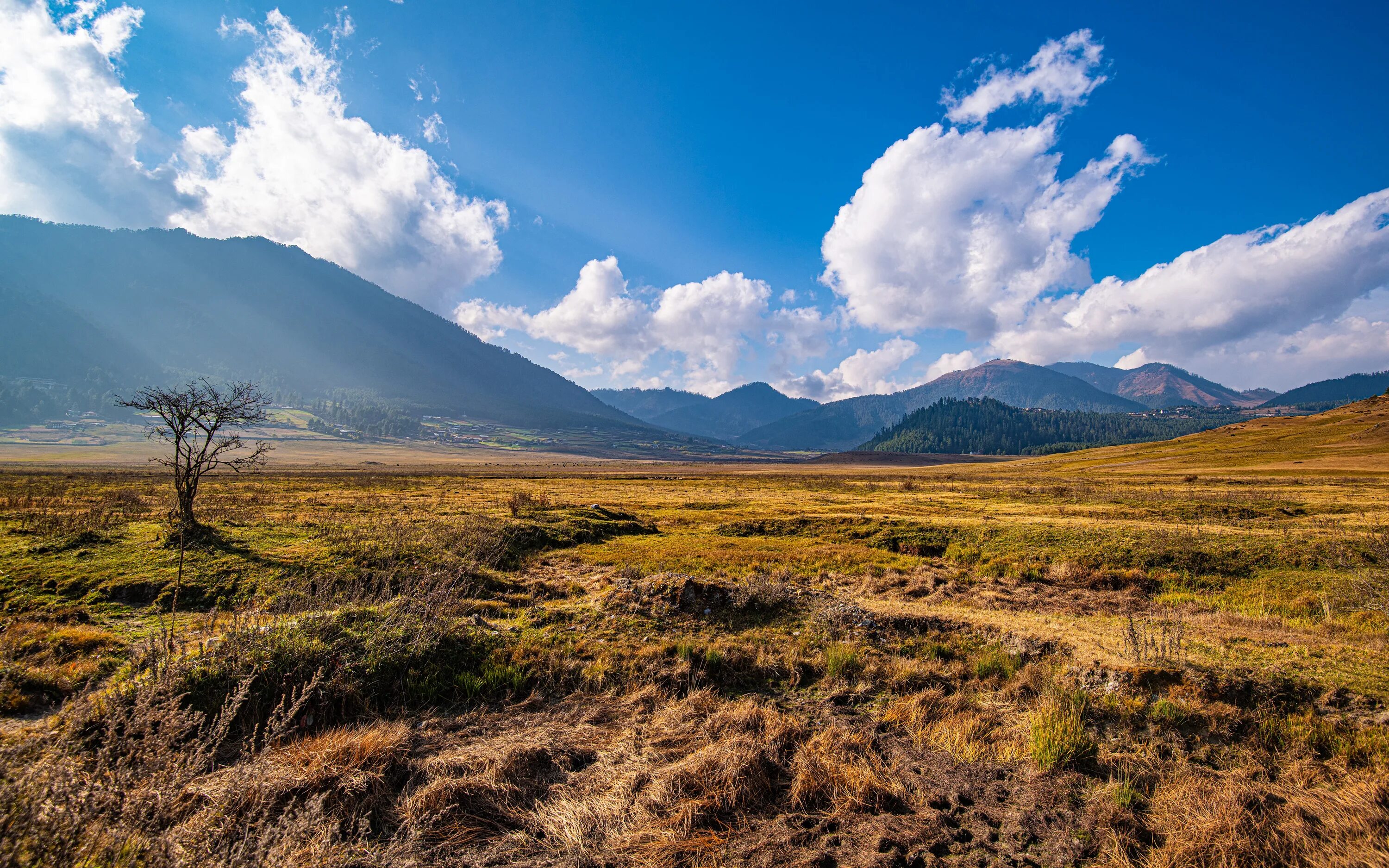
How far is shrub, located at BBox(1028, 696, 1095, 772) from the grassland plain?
0.04m

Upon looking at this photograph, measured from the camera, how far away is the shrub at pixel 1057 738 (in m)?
6.64

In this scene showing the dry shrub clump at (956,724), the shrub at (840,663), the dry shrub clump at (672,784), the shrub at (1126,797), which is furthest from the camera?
the shrub at (840,663)

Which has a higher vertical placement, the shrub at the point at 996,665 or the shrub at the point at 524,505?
the shrub at the point at 996,665

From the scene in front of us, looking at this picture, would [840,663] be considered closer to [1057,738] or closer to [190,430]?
[1057,738]

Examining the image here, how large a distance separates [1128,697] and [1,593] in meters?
23.2

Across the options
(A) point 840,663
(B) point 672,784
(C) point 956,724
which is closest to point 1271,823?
(C) point 956,724

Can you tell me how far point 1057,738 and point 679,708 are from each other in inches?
210

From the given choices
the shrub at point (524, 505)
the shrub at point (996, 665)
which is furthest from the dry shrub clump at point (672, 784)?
the shrub at point (524, 505)

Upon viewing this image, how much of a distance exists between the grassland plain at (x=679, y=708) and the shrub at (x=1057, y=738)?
38 mm

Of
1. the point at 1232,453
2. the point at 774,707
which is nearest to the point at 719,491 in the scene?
the point at 774,707

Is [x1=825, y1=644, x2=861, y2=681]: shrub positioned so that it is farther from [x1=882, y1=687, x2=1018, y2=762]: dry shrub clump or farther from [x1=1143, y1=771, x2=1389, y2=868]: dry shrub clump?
[x1=1143, y1=771, x2=1389, y2=868]: dry shrub clump

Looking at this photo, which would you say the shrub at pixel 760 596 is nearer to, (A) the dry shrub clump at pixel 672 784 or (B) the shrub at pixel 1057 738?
(A) the dry shrub clump at pixel 672 784

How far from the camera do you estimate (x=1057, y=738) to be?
679 cm

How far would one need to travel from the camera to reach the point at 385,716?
7594mm
